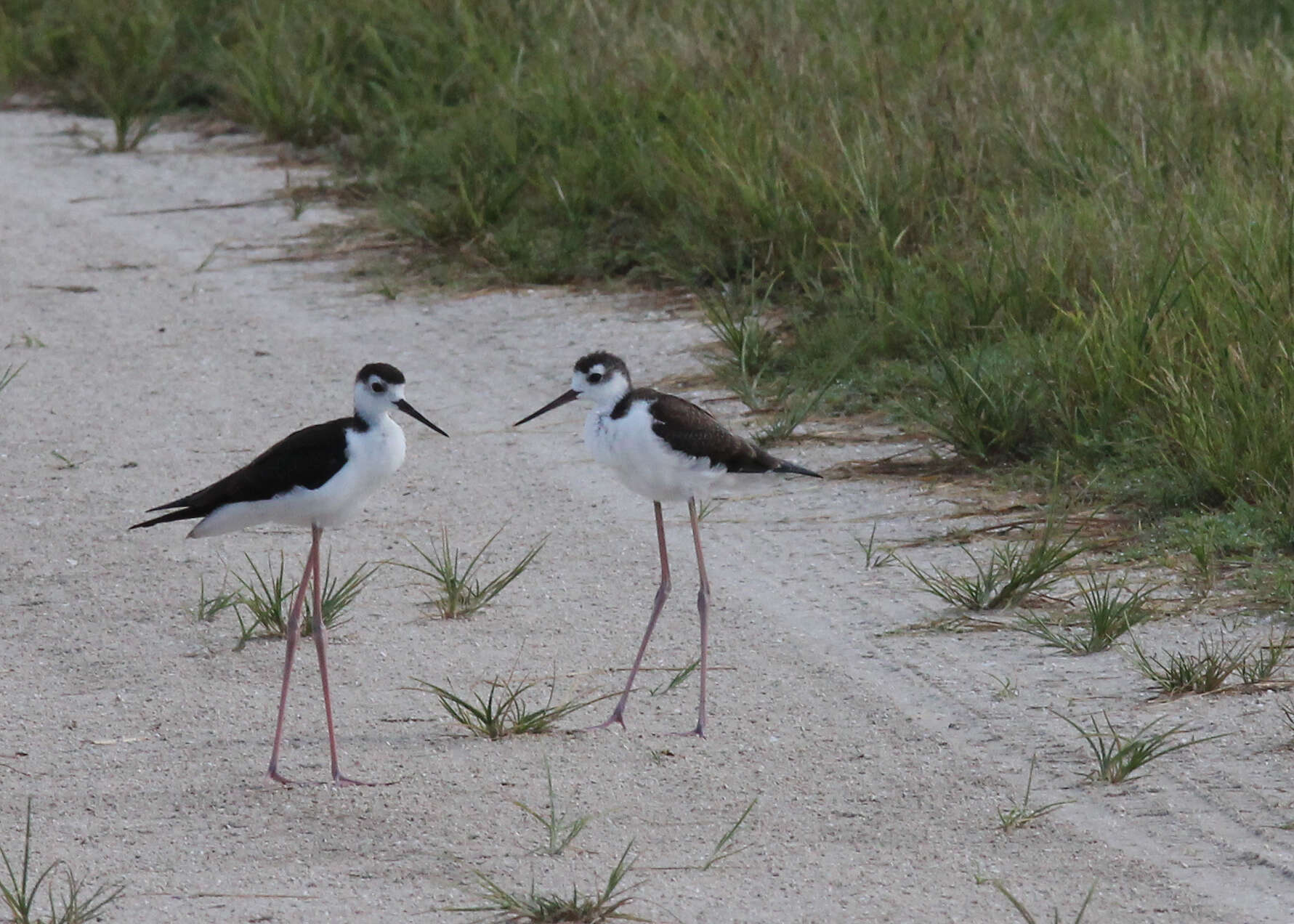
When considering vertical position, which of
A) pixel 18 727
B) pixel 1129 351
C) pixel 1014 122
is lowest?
pixel 18 727

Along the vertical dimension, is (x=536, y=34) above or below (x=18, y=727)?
above

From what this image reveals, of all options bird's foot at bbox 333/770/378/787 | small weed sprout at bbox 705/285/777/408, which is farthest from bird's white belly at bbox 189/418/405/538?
small weed sprout at bbox 705/285/777/408

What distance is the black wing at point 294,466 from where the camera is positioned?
4.23 m

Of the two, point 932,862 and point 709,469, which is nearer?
point 932,862

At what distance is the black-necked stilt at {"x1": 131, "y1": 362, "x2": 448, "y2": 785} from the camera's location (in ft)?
13.9

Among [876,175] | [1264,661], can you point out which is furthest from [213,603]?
[876,175]

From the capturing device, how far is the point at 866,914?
Result: 3.46 metres

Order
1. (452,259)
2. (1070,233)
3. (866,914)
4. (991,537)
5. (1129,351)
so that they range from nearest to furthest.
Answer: (866,914) < (991,537) < (1129,351) < (1070,233) < (452,259)

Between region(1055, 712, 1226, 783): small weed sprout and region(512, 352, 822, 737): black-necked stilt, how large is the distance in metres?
0.91

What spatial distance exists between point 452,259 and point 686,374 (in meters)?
1.83

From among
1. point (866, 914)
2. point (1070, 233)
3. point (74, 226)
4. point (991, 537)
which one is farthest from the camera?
point (74, 226)

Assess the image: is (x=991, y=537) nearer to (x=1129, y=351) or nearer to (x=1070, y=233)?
(x=1129, y=351)

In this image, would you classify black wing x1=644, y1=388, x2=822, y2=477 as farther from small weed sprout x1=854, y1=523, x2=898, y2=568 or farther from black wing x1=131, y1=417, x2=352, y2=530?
black wing x1=131, y1=417, x2=352, y2=530

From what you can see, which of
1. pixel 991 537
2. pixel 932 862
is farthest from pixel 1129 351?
pixel 932 862
